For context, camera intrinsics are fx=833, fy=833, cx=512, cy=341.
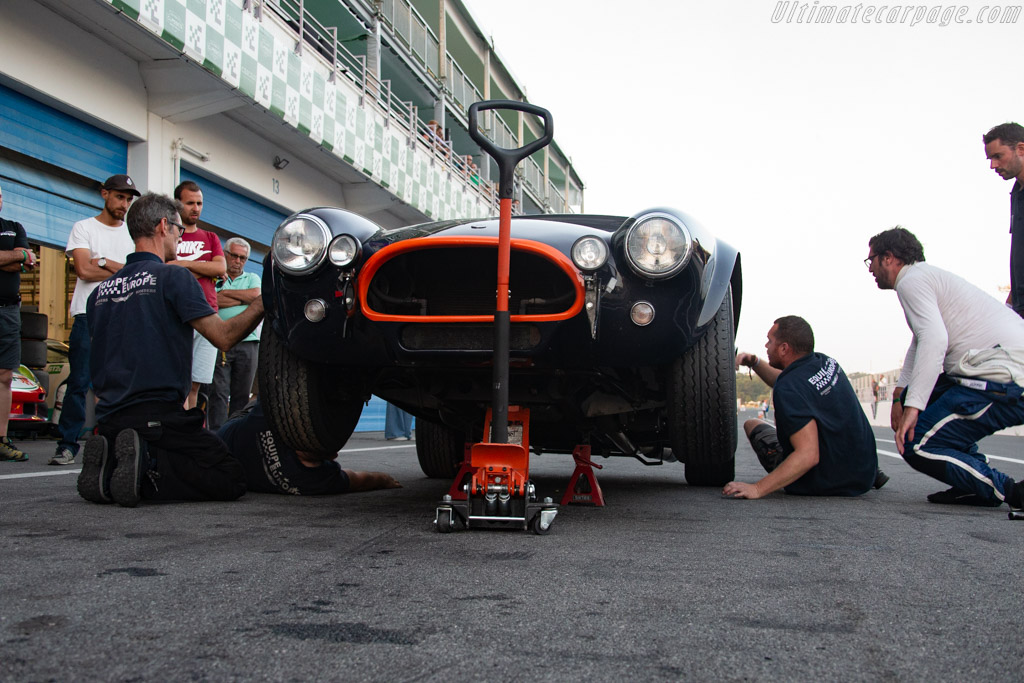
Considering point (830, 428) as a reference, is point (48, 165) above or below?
above

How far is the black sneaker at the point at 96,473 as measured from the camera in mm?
2834

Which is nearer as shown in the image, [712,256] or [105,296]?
[712,256]

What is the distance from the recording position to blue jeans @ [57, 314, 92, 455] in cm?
503

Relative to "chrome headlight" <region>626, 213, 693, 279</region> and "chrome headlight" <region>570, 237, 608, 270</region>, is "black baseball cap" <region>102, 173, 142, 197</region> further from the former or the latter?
"chrome headlight" <region>626, 213, 693, 279</region>

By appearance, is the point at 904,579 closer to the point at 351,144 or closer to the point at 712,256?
the point at 712,256

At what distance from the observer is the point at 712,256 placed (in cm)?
278

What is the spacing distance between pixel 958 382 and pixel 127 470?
3.30 meters

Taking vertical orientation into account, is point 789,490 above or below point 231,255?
below

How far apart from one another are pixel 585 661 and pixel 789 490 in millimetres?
2931

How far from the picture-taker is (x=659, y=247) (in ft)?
8.55

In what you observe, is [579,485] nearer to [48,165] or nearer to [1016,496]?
[1016,496]

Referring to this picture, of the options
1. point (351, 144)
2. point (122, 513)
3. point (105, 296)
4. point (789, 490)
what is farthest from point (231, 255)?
point (351, 144)

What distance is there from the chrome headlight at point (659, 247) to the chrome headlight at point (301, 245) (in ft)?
3.29

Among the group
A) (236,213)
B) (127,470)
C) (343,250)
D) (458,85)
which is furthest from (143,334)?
(458,85)
